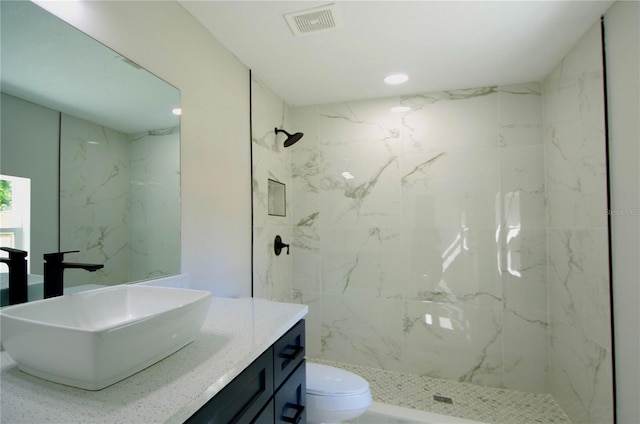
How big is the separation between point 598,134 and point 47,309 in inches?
93.8

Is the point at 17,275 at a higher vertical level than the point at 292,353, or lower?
higher

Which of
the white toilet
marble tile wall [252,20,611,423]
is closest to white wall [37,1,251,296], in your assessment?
marble tile wall [252,20,611,423]

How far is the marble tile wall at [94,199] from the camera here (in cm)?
101

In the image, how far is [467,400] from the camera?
2.12m

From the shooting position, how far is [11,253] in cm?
86

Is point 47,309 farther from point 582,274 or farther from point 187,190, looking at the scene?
point 582,274

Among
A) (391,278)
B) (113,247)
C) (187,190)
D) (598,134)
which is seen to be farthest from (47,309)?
(598,134)

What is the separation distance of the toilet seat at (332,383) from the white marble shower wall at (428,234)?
0.86 metres

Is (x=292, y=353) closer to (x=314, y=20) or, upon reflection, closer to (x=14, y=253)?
(x=14, y=253)

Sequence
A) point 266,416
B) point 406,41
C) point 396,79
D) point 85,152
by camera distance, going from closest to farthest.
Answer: point 266,416 → point 85,152 → point 406,41 → point 396,79

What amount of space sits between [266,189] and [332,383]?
136cm

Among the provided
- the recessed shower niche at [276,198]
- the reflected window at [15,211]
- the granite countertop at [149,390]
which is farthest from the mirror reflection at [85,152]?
the recessed shower niche at [276,198]

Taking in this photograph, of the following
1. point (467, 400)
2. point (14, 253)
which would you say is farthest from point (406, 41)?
point (467, 400)

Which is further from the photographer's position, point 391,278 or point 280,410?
point 391,278
